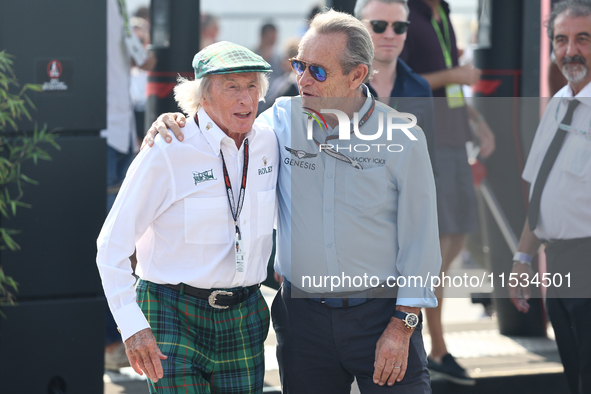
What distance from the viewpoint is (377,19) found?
3.31 metres

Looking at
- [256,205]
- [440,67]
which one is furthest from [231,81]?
[440,67]

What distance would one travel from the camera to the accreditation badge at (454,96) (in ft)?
12.5

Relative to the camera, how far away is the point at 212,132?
8.05 feet

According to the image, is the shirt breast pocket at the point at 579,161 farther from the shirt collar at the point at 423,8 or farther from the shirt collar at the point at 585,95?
the shirt collar at the point at 423,8

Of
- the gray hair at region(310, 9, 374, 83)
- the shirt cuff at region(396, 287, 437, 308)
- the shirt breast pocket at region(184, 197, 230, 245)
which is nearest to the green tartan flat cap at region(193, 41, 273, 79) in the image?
the gray hair at region(310, 9, 374, 83)

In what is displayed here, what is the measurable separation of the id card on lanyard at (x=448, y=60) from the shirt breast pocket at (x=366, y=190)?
1.52m

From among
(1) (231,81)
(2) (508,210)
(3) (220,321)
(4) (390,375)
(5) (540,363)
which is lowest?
(5) (540,363)

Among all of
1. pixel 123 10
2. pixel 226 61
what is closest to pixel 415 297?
pixel 226 61

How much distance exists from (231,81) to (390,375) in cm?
118

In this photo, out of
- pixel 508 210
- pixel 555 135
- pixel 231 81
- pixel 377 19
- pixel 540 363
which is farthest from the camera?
pixel 540 363

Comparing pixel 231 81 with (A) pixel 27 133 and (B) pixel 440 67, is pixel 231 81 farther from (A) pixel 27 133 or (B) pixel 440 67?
(B) pixel 440 67

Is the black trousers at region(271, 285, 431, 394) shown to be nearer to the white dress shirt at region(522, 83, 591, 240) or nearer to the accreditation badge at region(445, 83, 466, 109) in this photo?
the white dress shirt at region(522, 83, 591, 240)

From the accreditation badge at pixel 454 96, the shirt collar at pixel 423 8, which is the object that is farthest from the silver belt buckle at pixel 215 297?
the shirt collar at pixel 423 8

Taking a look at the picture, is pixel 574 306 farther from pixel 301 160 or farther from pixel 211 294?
pixel 211 294
